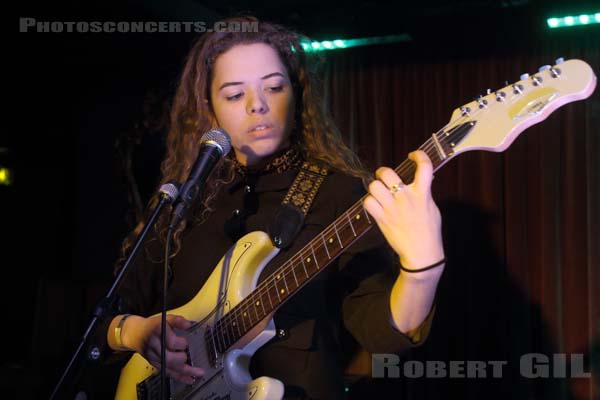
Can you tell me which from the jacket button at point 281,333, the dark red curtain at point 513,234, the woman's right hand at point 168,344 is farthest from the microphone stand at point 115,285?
the dark red curtain at point 513,234

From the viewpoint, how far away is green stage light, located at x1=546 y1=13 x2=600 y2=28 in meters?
3.76

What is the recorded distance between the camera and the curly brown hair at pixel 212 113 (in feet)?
6.47

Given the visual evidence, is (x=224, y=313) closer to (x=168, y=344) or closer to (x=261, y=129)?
(x=168, y=344)

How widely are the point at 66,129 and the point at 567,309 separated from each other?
13.0 feet

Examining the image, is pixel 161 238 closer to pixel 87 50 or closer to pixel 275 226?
pixel 275 226

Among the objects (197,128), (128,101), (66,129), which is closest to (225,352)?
(197,128)

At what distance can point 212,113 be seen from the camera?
7.04 feet

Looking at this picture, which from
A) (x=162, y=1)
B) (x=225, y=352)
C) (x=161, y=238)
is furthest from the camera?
(x=162, y=1)

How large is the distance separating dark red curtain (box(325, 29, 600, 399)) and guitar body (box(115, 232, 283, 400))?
2614 millimetres

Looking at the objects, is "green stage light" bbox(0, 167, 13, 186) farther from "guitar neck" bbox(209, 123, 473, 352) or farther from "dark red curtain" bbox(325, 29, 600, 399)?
"guitar neck" bbox(209, 123, 473, 352)

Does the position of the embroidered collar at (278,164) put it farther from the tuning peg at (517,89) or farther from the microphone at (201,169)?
the tuning peg at (517,89)

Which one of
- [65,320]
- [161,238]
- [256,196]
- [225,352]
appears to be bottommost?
[65,320]

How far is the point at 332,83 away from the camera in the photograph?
14.9 feet

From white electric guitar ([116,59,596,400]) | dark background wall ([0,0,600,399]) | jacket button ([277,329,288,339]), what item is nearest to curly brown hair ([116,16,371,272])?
white electric guitar ([116,59,596,400])
